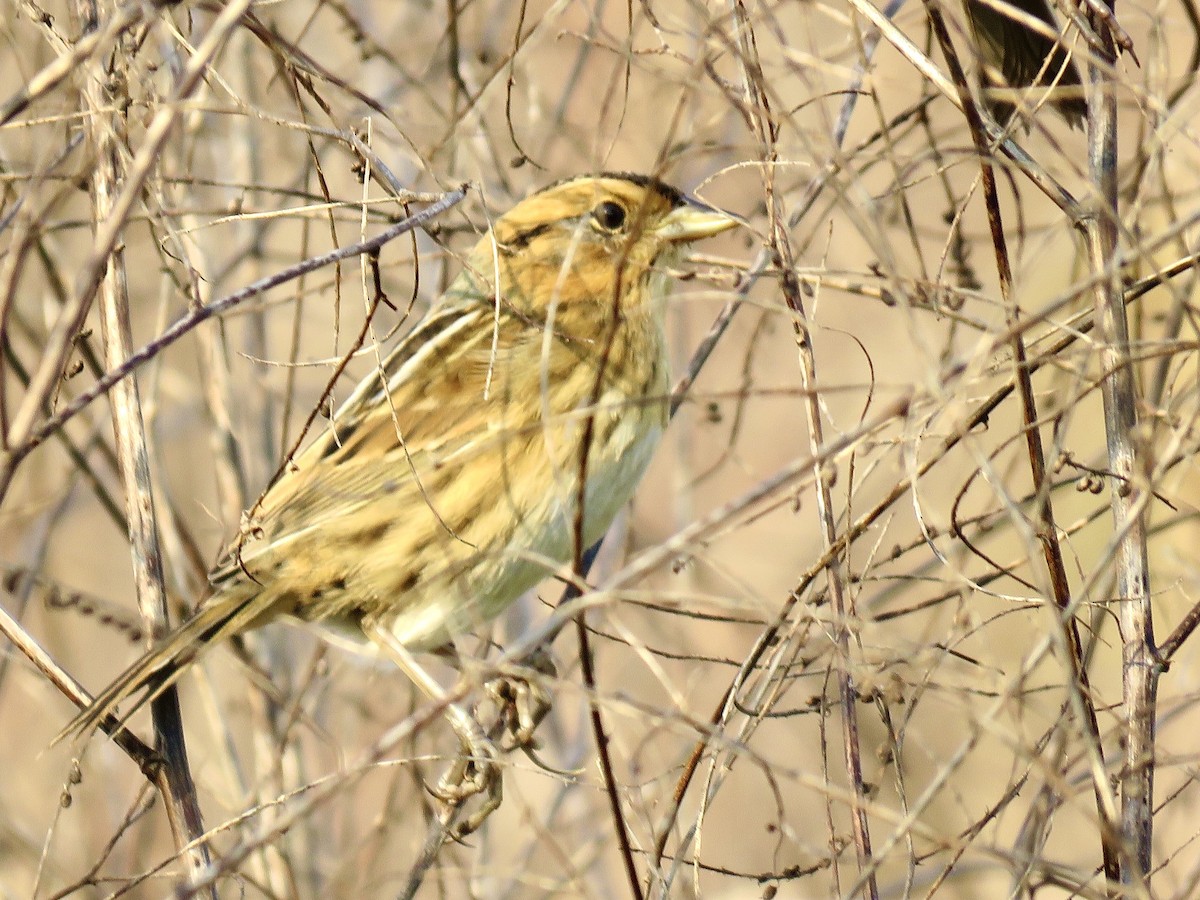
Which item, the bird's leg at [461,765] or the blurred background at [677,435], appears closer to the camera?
the blurred background at [677,435]

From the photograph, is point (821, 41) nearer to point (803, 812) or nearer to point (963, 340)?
point (963, 340)

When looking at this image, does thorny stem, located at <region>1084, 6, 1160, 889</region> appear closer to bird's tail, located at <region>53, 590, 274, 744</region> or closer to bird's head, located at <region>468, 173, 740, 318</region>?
bird's head, located at <region>468, 173, 740, 318</region>

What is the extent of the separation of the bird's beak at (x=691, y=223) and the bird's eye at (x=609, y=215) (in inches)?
4.7

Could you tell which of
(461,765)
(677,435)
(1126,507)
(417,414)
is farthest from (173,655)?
(677,435)

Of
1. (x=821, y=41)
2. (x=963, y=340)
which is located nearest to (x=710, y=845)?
(x=963, y=340)

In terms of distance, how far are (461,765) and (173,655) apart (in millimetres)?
579

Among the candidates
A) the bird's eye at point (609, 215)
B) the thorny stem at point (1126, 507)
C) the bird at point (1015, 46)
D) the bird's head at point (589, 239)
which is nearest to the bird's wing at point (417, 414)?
the bird's head at point (589, 239)

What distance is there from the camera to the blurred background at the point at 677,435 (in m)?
1.76

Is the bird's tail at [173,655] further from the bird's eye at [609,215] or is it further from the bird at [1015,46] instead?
the bird at [1015,46]

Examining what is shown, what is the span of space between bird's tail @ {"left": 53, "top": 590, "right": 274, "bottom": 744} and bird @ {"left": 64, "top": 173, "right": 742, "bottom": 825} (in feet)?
0.03

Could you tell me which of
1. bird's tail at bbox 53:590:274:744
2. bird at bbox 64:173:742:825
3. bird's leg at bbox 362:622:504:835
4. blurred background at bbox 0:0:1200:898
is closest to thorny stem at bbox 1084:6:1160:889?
blurred background at bbox 0:0:1200:898

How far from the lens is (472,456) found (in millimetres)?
2861

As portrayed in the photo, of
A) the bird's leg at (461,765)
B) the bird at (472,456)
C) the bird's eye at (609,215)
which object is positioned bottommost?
the bird's leg at (461,765)

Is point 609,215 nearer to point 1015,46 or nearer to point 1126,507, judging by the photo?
point 1015,46
